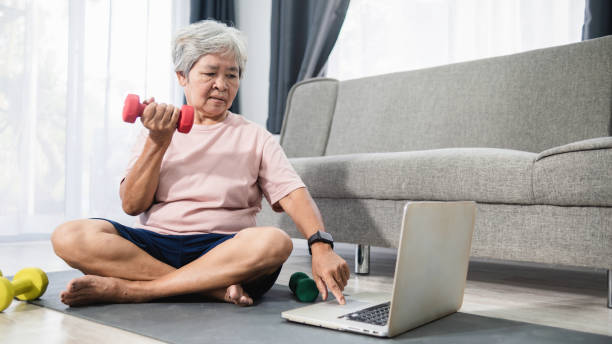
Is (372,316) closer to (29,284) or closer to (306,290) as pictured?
(306,290)

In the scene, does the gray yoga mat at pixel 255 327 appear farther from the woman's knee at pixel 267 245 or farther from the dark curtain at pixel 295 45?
the dark curtain at pixel 295 45

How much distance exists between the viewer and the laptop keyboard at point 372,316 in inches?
39.4

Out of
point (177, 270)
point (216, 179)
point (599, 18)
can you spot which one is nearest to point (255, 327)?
point (177, 270)

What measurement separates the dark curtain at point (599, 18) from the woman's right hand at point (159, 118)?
5.93 ft

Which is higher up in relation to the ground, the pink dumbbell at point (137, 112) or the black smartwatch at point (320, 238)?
the pink dumbbell at point (137, 112)

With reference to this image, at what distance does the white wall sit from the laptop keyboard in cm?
264

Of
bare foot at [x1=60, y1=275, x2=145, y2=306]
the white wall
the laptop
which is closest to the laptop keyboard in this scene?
the laptop

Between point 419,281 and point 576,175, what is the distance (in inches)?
24.4

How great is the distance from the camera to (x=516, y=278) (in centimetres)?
186

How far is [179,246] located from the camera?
1.25 m

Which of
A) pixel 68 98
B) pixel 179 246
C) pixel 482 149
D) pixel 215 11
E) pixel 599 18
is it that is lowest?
pixel 179 246

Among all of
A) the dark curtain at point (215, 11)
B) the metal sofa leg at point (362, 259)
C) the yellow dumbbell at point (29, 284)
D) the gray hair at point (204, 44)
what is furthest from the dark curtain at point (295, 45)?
the yellow dumbbell at point (29, 284)

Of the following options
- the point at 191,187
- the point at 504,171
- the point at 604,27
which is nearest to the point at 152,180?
the point at 191,187

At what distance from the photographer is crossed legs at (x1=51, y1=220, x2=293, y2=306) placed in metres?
1.17
